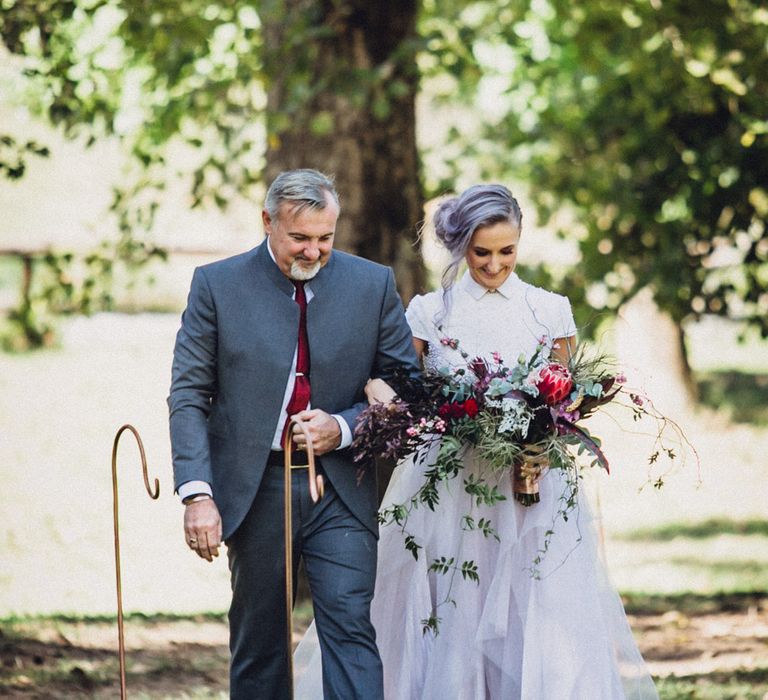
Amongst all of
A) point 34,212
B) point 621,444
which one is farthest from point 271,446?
point 34,212

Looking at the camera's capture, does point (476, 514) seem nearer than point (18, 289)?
Yes

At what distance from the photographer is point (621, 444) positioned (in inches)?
764

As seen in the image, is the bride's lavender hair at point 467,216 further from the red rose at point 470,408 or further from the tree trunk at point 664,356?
the tree trunk at point 664,356

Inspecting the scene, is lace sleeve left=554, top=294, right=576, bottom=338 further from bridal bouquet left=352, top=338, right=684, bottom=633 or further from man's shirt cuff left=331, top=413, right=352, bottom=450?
man's shirt cuff left=331, top=413, right=352, bottom=450

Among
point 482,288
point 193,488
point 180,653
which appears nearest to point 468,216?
point 482,288

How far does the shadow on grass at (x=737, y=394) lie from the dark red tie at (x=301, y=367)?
52.8 ft

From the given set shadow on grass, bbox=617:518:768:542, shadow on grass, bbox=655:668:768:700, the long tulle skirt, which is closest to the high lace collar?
the long tulle skirt

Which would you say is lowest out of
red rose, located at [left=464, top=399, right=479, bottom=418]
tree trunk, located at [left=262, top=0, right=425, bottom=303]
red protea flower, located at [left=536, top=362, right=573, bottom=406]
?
red rose, located at [left=464, top=399, right=479, bottom=418]

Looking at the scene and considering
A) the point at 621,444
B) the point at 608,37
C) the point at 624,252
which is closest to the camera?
the point at 608,37

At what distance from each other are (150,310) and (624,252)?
16.9 m

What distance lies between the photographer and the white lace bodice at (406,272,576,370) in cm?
498

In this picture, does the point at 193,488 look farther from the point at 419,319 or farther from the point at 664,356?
the point at 664,356

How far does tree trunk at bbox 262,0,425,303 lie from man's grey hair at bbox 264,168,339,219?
11.5 ft

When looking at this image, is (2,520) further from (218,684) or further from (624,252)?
(218,684)
